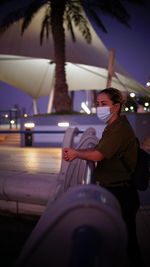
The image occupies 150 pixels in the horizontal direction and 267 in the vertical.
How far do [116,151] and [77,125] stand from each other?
40.5 feet

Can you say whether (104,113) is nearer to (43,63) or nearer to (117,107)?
(117,107)

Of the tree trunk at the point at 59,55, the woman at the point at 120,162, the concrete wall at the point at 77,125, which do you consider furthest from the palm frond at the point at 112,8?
the woman at the point at 120,162

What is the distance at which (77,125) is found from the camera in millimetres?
13859

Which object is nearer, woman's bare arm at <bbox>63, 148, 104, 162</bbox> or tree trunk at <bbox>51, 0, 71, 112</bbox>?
woman's bare arm at <bbox>63, 148, 104, 162</bbox>

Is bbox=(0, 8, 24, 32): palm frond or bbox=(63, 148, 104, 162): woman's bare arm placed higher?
bbox=(0, 8, 24, 32): palm frond

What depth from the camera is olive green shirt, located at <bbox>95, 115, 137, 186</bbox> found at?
1.52 meters

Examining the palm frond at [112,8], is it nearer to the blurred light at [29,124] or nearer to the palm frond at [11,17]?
the palm frond at [11,17]

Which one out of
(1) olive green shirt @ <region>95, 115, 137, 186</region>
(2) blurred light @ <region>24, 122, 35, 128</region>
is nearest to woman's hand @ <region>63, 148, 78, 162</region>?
(1) olive green shirt @ <region>95, 115, 137, 186</region>

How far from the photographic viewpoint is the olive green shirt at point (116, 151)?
1.52m

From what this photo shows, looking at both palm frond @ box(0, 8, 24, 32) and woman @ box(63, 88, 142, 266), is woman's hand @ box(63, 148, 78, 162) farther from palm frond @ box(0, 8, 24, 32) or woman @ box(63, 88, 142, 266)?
palm frond @ box(0, 8, 24, 32)

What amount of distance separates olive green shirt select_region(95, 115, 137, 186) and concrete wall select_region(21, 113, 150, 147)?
453 inches

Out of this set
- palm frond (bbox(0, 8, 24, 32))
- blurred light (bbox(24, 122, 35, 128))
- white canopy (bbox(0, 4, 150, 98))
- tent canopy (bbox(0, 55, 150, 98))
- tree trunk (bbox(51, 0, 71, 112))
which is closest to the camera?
blurred light (bbox(24, 122, 35, 128))

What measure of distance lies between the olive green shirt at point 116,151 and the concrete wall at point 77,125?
1150cm

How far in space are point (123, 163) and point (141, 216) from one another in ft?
6.97
